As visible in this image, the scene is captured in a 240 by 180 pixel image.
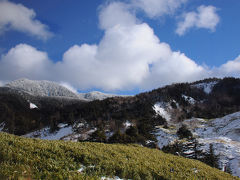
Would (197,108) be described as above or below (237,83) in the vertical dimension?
below

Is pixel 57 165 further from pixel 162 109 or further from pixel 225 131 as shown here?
pixel 162 109

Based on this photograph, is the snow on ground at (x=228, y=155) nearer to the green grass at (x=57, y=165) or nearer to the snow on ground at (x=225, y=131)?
the snow on ground at (x=225, y=131)

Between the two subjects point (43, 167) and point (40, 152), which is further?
point (40, 152)

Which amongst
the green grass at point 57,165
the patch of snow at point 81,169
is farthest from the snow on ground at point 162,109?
the patch of snow at point 81,169

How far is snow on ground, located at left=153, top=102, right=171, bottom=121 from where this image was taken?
8606 centimetres

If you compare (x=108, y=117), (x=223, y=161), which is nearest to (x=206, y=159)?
(x=223, y=161)

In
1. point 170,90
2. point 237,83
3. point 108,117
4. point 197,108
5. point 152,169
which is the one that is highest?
point 237,83

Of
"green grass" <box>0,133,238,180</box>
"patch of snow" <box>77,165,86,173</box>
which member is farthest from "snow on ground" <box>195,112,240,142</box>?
"patch of snow" <box>77,165,86,173</box>

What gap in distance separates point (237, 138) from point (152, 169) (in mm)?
33736

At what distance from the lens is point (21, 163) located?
584cm

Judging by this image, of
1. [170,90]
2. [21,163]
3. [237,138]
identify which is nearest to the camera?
[21,163]

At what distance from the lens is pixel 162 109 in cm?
9088

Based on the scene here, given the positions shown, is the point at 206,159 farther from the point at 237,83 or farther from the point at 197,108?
the point at 237,83

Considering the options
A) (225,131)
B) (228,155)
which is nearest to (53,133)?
(225,131)
